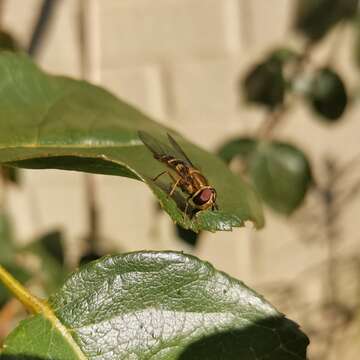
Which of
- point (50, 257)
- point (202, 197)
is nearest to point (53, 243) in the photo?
point (50, 257)

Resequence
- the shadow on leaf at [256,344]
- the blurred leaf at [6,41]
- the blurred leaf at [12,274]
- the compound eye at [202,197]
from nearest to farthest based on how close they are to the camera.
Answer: the shadow on leaf at [256,344] → the compound eye at [202,197] → the blurred leaf at [6,41] → the blurred leaf at [12,274]

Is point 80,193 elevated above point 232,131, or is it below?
below

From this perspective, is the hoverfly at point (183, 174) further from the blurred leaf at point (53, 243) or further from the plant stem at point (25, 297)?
the blurred leaf at point (53, 243)

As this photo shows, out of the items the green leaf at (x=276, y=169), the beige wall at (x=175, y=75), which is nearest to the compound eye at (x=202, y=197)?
the green leaf at (x=276, y=169)

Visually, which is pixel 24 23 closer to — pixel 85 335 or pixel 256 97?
pixel 256 97

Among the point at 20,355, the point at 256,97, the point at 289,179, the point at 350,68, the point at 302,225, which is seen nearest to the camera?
the point at 20,355

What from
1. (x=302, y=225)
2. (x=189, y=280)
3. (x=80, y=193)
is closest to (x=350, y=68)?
(x=302, y=225)

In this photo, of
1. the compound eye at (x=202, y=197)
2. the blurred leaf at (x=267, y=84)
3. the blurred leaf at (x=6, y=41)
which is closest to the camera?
the compound eye at (x=202, y=197)

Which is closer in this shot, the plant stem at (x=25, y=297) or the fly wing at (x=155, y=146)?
the plant stem at (x=25, y=297)
